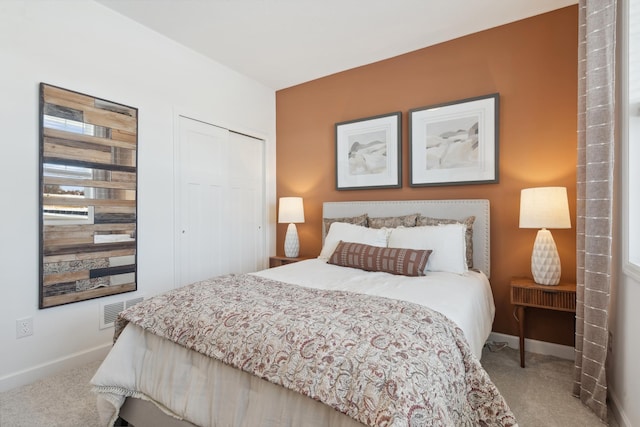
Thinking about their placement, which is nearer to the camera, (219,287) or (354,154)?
(219,287)

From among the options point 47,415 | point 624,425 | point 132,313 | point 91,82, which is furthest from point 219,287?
point 624,425

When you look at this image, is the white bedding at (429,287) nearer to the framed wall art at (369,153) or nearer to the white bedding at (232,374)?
the white bedding at (232,374)

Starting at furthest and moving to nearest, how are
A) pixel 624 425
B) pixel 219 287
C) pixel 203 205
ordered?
pixel 203 205
pixel 219 287
pixel 624 425

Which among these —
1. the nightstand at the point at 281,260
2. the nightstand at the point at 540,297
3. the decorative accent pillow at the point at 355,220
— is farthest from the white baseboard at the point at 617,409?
the nightstand at the point at 281,260

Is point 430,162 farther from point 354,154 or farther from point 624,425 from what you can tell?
point 624,425

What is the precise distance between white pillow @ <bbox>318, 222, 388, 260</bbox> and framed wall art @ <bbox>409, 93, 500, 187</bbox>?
0.72 m

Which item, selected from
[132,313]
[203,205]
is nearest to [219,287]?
[132,313]

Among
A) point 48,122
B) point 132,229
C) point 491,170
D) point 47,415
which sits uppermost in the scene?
point 48,122

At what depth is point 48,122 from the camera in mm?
2207

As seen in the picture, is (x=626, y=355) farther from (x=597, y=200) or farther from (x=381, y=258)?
(x=381, y=258)

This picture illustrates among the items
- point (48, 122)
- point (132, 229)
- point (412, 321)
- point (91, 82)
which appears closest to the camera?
point (412, 321)

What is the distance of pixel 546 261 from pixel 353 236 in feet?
4.71

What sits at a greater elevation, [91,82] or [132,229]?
[91,82]

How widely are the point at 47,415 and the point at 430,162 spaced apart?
129 inches
